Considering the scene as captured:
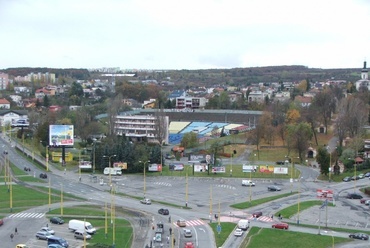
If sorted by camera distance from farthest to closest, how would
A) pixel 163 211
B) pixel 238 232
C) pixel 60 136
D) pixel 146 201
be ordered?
pixel 60 136 → pixel 146 201 → pixel 163 211 → pixel 238 232

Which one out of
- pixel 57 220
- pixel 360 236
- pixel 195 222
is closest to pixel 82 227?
pixel 57 220

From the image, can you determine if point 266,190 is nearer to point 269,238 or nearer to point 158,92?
point 269,238

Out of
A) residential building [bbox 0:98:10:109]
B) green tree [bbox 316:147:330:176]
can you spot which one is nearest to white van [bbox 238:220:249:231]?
green tree [bbox 316:147:330:176]

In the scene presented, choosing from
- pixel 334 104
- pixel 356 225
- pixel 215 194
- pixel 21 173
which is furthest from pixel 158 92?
pixel 356 225

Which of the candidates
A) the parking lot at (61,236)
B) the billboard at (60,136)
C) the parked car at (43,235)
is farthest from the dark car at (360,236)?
the billboard at (60,136)

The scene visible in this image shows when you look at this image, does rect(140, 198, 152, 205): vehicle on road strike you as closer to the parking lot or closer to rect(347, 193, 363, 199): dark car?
the parking lot

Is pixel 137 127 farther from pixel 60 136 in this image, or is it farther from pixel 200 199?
pixel 200 199
